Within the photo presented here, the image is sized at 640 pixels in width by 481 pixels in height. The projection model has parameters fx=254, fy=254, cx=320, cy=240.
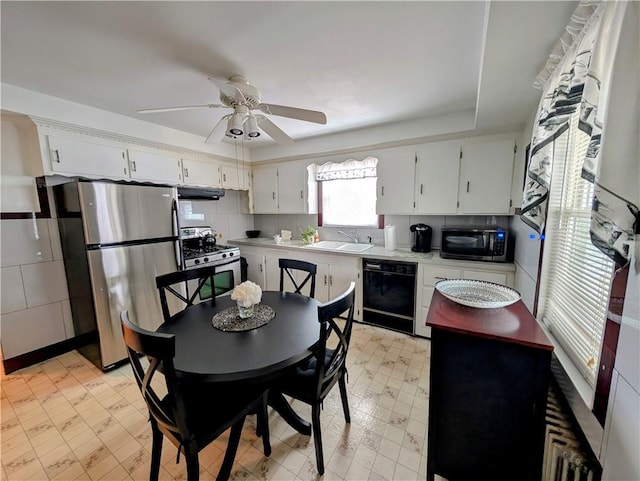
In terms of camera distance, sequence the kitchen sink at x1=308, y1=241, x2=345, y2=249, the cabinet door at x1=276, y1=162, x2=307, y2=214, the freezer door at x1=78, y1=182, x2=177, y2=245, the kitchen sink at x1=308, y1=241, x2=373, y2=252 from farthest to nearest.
Answer: the cabinet door at x1=276, y1=162, x2=307, y2=214
the kitchen sink at x1=308, y1=241, x2=345, y2=249
the kitchen sink at x1=308, y1=241, x2=373, y2=252
the freezer door at x1=78, y1=182, x2=177, y2=245

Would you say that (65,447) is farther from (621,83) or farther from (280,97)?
(621,83)

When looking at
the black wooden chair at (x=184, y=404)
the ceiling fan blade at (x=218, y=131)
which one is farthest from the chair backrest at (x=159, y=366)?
the ceiling fan blade at (x=218, y=131)

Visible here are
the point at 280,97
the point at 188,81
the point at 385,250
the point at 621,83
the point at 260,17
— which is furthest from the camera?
the point at 385,250

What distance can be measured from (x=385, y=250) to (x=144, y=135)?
9.70ft

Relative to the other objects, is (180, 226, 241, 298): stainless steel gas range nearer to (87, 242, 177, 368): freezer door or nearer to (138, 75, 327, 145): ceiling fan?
(87, 242, 177, 368): freezer door

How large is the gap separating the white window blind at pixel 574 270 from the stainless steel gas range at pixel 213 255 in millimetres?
3136

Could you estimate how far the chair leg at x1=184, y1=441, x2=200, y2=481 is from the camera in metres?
1.09

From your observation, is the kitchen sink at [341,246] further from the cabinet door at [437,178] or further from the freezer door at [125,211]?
the freezer door at [125,211]

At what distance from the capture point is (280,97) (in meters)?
2.15

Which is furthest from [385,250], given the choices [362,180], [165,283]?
[165,283]

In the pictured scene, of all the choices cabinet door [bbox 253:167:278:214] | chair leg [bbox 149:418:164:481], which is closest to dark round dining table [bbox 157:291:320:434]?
chair leg [bbox 149:418:164:481]

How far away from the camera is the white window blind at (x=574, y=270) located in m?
0.99

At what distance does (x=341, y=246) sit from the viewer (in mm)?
3445

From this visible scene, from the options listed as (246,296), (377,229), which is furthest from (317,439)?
(377,229)
